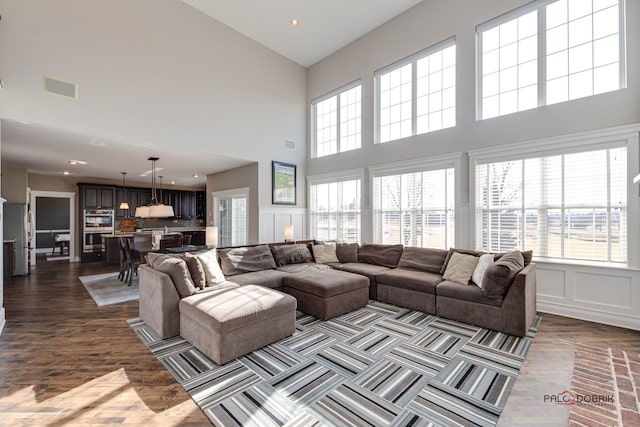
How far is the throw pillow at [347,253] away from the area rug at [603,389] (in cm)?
326

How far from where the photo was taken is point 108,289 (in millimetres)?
5242

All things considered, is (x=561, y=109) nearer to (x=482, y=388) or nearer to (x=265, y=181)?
(x=482, y=388)

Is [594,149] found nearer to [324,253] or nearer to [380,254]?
[380,254]

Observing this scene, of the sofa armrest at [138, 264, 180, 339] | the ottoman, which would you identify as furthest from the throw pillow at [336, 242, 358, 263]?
the sofa armrest at [138, 264, 180, 339]

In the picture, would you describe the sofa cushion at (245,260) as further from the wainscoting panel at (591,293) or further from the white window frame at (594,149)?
the wainscoting panel at (591,293)

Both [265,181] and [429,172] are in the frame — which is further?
[265,181]

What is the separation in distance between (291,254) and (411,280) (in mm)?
2139

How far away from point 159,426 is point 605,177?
5224 millimetres

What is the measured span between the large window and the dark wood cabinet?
10.5 m

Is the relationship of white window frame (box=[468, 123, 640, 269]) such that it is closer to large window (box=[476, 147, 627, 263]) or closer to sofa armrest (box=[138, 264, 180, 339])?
large window (box=[476, 147, 627, 263])

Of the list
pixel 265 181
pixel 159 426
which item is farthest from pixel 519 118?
pixel 159 426

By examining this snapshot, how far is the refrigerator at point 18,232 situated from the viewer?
6438 millimetres

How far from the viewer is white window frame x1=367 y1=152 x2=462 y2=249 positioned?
4.75 metres

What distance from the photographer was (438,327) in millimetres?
3436
